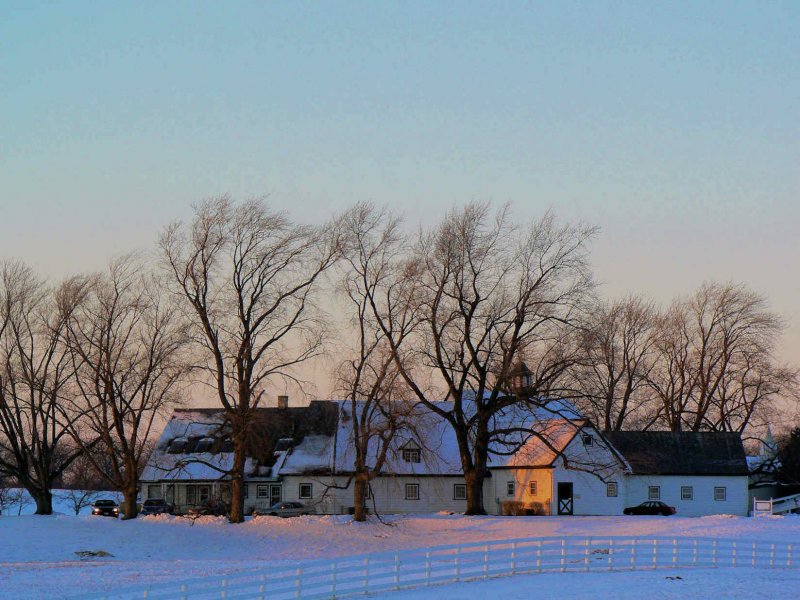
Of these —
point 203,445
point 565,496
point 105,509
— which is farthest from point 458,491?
point 105,509

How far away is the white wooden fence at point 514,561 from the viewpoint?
1209 inches

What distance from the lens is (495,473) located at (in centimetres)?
6216

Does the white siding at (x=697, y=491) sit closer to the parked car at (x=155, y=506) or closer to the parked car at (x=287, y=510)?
the parked car at (x=287, y=510)

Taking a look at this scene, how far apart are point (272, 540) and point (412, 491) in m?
17.3

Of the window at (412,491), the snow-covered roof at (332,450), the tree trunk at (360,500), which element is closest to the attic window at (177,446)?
the snow-covered roof at (332,450)

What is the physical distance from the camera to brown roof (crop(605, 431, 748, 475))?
62781 millimetres

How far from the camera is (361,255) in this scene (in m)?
48.2

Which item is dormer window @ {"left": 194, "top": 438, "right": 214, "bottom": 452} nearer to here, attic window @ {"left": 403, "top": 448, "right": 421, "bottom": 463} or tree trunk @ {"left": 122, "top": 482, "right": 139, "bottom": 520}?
attic window @ {"left": 403, "top": 448, "right": 421, "bottom": 463}

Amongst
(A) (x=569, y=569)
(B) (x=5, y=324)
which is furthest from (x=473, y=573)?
(B) (x=5, y=324)

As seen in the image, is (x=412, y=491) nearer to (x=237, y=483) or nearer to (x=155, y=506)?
(x=155, y=506)

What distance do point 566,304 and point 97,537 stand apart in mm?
22697

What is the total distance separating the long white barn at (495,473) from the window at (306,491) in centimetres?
6

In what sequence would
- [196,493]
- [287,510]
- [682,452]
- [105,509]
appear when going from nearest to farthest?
[287,510] < [105,509] < [196,493] < [682,452]

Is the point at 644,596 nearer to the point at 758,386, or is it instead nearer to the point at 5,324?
the point at 5,324
